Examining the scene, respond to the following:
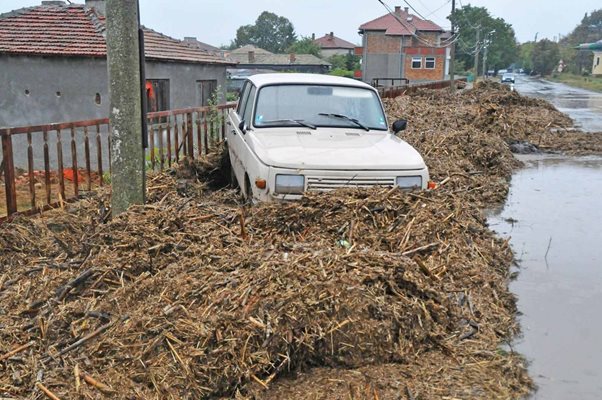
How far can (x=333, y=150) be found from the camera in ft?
20.7

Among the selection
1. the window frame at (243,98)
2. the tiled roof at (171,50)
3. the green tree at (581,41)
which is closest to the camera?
the window frame at (243,98)

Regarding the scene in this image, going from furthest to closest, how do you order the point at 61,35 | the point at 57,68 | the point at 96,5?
the point at 96,5 < the point at 61,35 < the point at 57,68

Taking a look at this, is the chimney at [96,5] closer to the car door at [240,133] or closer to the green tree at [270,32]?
the car door at [240,133]

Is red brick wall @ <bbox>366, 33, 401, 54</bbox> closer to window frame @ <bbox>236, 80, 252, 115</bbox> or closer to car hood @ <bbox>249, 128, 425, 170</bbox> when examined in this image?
window frame @ <bbox>236, 80, 252, 115</bbox>

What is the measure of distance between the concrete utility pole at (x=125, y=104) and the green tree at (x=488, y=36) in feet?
356

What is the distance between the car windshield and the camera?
23.8ft

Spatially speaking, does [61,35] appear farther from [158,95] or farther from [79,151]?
[79,151]

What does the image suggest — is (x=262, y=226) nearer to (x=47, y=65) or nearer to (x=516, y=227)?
(x=516, y=227)

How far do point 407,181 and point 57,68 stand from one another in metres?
15.0

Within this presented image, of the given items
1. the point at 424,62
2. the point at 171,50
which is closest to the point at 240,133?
the point at 171,50

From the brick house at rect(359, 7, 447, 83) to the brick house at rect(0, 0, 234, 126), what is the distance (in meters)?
57.7

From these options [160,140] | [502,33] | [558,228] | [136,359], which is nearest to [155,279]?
[136,359]

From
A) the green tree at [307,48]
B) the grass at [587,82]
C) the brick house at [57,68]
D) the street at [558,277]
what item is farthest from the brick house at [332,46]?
the street at [558,277]

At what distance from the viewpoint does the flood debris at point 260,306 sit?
3.46 meters
